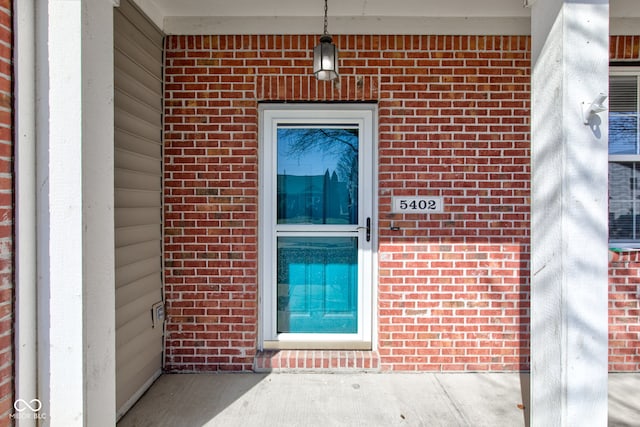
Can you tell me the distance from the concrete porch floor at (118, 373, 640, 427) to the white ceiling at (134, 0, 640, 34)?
299cm

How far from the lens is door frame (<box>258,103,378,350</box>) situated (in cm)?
308

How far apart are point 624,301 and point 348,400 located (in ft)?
8.51

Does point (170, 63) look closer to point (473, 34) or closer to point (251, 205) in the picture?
point (251, 205)

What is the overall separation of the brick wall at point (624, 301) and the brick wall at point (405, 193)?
0.78 metres

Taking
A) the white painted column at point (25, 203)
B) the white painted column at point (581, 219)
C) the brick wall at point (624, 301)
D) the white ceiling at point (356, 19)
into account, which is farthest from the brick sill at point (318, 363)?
the white ceiling at point (356, 19)

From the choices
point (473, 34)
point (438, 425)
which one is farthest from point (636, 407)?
point (473, 34)

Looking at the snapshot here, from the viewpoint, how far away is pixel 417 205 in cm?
298

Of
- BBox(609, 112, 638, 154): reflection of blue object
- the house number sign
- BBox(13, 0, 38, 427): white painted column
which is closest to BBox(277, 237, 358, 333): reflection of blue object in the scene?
the house number sign

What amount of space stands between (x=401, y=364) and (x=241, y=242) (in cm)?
177

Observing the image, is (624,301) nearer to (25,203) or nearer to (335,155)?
(335,155)

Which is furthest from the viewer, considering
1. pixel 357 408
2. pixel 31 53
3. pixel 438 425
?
pixel 357 408

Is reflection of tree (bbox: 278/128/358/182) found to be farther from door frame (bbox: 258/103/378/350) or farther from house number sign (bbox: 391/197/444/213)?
house number sign (bbox: 391/197/444/213)

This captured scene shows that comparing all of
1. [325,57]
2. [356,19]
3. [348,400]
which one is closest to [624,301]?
[348,400]

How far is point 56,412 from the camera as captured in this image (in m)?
1.57
